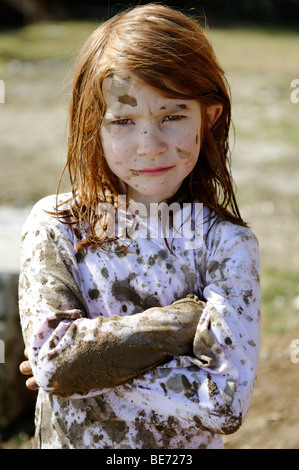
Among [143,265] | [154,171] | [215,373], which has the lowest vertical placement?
[215,373]

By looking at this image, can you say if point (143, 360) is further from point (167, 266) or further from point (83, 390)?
point (167, 266)

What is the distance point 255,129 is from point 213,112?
6.49 metres

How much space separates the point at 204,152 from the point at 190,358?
615 mm

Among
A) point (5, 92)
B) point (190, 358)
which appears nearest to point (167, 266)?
point (190, 358)

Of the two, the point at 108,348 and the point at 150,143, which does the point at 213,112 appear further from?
the point at 108,348

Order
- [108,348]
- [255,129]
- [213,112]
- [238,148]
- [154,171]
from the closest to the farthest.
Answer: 1. [108,348]
2. [154,171]
3. [213,112]
4. [238,148]
5. [255,129]

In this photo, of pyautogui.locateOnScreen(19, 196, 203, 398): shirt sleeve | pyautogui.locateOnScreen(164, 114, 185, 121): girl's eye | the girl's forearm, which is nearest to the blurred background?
pyautogui.locateOnScreen(164, 114, 185, 121): girl's eye

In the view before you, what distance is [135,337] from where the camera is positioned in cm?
166

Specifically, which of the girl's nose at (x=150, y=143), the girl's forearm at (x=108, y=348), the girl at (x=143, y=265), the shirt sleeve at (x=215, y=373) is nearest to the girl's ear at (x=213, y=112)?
the girl at (x=143, y=265)

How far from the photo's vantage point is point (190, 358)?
1682 millimetres

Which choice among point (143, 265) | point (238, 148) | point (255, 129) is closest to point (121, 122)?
point (143, 265)

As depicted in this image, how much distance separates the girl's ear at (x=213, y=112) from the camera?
1848 mm

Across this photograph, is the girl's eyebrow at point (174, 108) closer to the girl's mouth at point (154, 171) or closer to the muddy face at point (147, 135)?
the muddy face at point (147, 135)

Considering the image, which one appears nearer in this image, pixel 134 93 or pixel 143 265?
pixel 134 93
